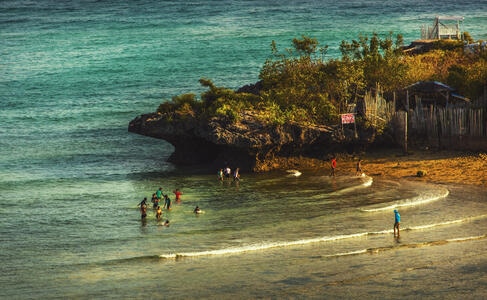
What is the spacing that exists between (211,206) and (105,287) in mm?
11623

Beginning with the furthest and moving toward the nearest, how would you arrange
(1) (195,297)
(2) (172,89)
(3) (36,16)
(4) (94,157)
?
(3) (36,16) → (2) (172,89) → (4) (94,157) → (1) (195,297)

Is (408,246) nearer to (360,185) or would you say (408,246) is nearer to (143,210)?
(360,185)

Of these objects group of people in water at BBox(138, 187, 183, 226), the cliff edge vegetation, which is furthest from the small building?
group of people in water at BBox(138, 187, 183, 226)

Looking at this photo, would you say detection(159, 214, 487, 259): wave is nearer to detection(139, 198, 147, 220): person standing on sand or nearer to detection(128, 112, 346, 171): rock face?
detection(139, 198, 147, 220): person standing on sand

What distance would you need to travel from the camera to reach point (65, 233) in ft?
123

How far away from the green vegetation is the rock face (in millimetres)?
463

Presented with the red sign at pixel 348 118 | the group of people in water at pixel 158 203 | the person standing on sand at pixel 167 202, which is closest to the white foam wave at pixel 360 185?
the red sign at pixel 348 118

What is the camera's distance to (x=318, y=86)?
50.4 meters

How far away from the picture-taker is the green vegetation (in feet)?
157

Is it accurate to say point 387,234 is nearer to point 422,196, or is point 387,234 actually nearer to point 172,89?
point 422,196

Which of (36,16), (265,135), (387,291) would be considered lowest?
(387,291)

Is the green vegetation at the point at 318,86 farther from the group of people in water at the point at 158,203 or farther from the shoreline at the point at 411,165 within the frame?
the group of people in water at the point at 158,203

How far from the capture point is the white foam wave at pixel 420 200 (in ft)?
128

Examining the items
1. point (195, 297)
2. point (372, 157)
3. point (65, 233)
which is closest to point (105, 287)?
point (195, 297)
